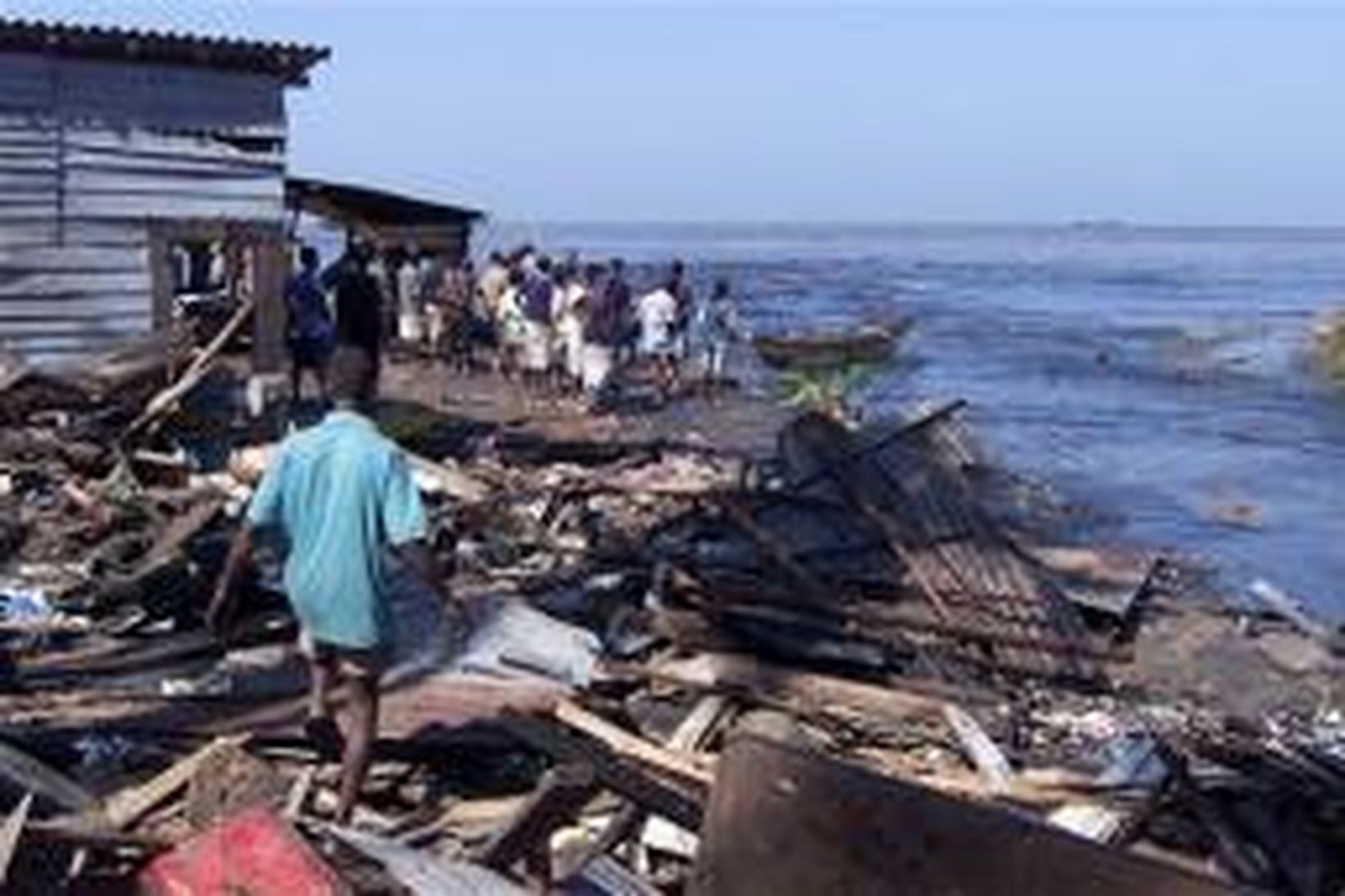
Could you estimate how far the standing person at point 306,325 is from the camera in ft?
79.3

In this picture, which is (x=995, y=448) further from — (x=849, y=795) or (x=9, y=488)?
(x=849, y=795)

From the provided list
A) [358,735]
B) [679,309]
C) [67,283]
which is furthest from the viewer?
[679,309]

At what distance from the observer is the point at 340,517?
9734 millimetres

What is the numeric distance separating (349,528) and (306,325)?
14699mm

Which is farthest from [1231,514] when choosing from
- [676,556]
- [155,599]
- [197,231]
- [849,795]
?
[849,795]

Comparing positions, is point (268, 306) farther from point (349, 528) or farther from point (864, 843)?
point (864, 843)

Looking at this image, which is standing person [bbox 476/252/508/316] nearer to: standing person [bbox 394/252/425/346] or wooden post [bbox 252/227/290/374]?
standing person [bbox 394/252/425/346]

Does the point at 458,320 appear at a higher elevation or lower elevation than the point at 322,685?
lower

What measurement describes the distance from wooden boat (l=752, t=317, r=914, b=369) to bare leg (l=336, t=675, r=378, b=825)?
35923mm

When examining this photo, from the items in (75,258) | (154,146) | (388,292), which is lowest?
(388,292)

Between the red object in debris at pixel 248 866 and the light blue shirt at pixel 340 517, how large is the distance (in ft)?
4.14

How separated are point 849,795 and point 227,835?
8.05ft

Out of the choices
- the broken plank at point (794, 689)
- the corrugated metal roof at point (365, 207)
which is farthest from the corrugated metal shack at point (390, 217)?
the broken plank at point (794, 689)

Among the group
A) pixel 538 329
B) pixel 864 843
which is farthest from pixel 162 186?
pixel 864 843
